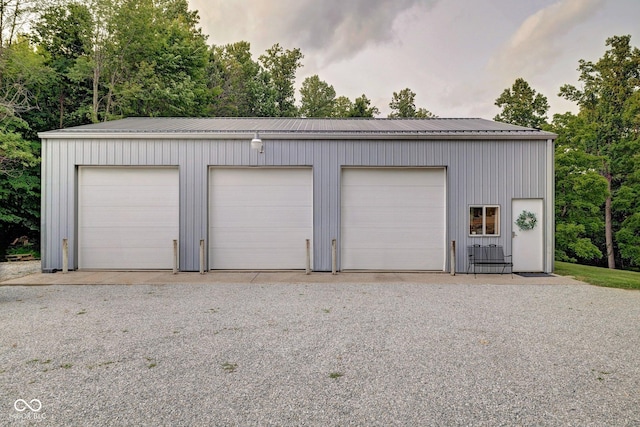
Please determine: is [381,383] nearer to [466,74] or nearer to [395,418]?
[395,418]

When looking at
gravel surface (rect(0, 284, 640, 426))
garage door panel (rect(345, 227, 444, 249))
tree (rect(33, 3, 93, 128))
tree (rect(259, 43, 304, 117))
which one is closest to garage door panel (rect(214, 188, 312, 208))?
garage door panel (rect(345, 227, 444, 249))

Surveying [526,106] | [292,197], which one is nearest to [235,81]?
[292,197]

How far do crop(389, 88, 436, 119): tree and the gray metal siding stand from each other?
2828 centimetres

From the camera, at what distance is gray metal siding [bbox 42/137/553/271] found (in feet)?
29.0

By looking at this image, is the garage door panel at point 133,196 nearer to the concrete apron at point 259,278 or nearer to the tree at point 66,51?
the concrete apron at point 259,278

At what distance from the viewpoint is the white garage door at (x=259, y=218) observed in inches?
360

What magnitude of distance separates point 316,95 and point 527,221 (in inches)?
1164

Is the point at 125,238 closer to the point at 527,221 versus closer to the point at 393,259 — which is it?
the point at 393,259

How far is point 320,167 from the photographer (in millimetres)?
9016

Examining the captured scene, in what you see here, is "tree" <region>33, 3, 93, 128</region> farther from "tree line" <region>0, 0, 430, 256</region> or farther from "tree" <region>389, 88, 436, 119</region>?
"tree" <region>389, 88, 436, 119</region>

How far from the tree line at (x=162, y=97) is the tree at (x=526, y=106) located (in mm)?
75

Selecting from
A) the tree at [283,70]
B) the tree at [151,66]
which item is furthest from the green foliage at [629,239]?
the tree at [151,66]

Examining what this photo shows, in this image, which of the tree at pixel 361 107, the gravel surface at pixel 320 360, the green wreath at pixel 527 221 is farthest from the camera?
the tree at pixel 361 107

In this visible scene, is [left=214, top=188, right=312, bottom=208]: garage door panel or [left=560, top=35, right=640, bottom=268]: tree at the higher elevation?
[left=560, top=35, right=640, bottom=268]: tree
